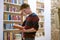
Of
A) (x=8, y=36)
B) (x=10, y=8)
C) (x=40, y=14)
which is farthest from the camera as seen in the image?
(x=40, y=14)

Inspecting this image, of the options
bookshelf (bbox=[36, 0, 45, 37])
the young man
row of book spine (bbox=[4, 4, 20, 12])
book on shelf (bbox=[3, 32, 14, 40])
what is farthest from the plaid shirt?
bookshelf (bbox=[36, 0, 45, 37])

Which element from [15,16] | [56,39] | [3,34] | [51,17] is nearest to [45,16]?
[51,17]

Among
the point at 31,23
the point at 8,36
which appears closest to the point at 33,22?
the point at 31,23

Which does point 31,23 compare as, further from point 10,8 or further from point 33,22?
point 10,8

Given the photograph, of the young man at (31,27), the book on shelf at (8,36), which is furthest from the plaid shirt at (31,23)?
the book on shelf at (8,36)

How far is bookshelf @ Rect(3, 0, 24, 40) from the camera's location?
12.0ft

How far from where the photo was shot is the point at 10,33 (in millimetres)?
3748

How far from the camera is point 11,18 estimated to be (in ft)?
12.5

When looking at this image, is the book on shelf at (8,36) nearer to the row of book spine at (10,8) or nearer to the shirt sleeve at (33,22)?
the row of book spine at (10,8)

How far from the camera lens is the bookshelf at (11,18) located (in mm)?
3660

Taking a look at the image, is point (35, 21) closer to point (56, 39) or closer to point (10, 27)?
point (10, 27)

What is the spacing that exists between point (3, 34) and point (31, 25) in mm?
1028

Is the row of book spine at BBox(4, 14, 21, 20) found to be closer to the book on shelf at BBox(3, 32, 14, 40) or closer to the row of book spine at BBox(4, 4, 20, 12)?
the row of book spine at BBox(4, 4, 20, 12)

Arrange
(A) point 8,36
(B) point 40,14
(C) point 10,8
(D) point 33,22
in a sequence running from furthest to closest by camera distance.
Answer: (B) point 40,14, (C) point 10,8, (A) point 8,36, (D) point 33,22
